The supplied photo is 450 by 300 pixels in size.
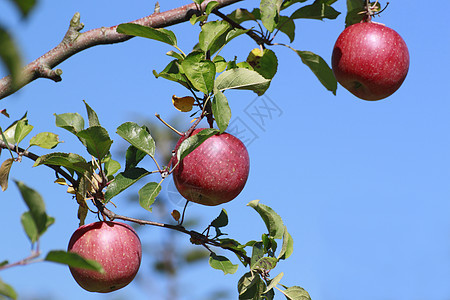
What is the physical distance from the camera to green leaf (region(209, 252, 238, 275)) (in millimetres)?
1521

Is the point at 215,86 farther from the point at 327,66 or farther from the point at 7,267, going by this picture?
the point at 7,267

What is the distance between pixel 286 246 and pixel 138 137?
0.51m

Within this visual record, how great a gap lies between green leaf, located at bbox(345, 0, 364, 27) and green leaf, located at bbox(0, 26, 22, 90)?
1.58m

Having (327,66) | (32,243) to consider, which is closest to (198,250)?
(327,66)

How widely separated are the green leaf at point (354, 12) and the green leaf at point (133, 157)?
0.81 meters

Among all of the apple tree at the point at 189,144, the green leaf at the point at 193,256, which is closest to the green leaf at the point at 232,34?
the apple tree at the point at 189,144

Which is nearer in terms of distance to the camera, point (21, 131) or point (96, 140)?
point (96, 140)

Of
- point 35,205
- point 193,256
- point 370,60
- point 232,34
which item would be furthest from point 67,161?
point 193,256

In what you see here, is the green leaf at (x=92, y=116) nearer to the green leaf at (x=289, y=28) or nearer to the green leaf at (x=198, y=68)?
the green leaf at (x=198, y=68)

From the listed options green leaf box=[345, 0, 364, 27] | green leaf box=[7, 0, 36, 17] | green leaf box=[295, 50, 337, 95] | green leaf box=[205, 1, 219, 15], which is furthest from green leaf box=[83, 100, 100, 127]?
green leaf box=[7, 0, 36, 17]

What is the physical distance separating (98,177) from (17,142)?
25cm

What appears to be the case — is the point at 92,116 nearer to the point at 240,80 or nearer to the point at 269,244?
the point at 240,80

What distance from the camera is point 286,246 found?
5.14 ft

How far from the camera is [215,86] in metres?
1.45
